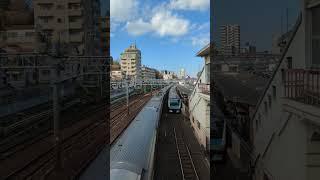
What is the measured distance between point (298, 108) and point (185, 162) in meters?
4.63

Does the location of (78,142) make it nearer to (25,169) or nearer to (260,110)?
(25,169)

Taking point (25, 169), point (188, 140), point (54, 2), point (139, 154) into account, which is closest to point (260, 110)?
point (139, 154)

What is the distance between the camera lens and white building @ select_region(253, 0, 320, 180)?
11.1ft

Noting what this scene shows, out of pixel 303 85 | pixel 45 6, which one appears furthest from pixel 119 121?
pixel 303 85

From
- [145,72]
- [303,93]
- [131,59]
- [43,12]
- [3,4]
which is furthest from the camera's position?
[145,72]

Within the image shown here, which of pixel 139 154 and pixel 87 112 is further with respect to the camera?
pixel 87 112

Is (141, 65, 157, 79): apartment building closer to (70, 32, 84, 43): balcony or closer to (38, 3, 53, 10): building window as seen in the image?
(70, 32, 84, 43): balcony

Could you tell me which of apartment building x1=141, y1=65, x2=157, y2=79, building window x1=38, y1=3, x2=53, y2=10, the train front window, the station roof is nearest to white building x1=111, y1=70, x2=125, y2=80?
the train front window

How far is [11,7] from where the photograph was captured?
36.4 ft

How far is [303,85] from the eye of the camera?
3.67 metres

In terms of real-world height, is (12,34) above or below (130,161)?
above

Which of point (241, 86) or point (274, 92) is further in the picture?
point (241, 86)

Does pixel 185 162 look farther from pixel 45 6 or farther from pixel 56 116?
pixel 45 6

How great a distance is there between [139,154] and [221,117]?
457 cm
